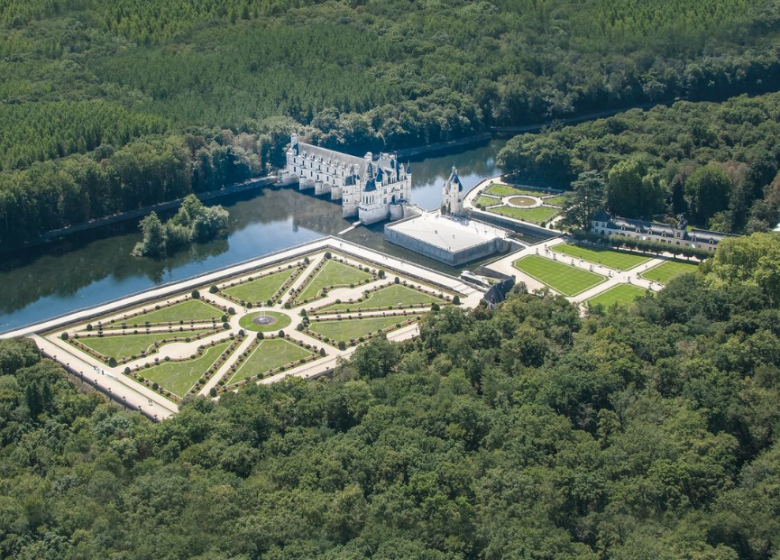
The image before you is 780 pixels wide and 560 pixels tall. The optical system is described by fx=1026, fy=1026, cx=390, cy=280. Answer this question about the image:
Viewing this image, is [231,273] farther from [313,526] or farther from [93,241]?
[313,526]

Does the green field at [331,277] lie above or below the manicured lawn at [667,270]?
below

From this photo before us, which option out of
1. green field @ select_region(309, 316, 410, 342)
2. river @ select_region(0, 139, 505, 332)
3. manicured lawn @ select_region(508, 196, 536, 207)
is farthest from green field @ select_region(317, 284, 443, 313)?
manicured lawn @ select_region(508, 196, 536, 207)

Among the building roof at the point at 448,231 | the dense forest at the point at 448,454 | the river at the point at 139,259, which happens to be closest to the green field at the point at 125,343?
the dense forest at the point at 448,454

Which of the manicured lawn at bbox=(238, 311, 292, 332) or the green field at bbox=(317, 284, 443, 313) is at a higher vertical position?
the green field at bbox=(317, 284, 443, 313)

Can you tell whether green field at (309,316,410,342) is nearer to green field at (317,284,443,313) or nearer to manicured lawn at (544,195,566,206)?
green field at (317,284,443,313)

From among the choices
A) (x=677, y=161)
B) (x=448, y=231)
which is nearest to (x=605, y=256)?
(x=448, y=231)

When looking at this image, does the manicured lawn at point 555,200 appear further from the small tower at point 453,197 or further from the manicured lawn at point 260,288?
the manicured lawn at point 260,288
